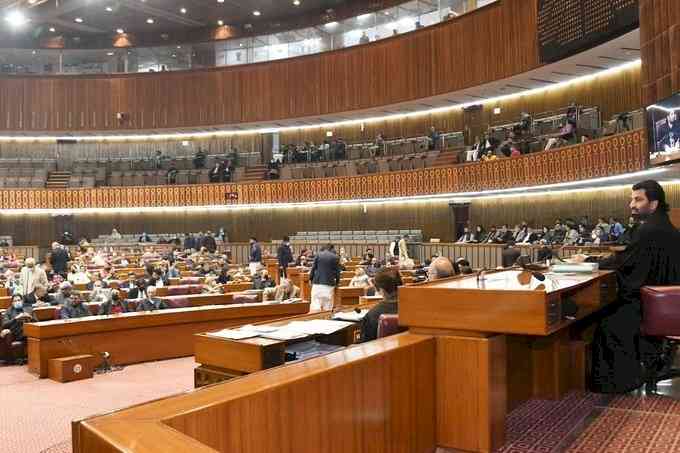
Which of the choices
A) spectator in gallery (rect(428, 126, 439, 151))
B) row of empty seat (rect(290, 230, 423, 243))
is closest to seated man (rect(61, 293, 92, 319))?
row of empty seat (rect(290, 230, 423, 243))

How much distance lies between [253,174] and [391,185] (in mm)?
6271

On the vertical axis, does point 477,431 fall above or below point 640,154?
below

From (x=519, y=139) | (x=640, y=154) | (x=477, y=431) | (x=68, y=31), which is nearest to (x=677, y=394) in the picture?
(x=477, y=431)

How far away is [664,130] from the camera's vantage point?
10.1 meters

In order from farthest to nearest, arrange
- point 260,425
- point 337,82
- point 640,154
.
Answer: point 337,82 < point 640,154 < point 260,425

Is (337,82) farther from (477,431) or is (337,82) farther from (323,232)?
(477,431)

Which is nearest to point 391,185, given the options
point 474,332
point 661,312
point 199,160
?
point 199,160

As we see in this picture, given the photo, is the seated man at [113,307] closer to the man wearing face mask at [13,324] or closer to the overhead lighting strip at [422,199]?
the man wearing face mask at [13,324]

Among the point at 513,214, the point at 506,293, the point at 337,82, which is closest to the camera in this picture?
the point at 506,293

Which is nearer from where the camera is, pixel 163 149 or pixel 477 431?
pixel 477 431

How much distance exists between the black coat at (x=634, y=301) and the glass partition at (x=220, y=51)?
1811 centimetres

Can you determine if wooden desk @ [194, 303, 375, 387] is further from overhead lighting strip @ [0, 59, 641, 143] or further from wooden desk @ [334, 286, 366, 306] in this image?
overhead lighting strip @ [0, 59, 641, 143]

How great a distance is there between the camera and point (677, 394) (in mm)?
4270

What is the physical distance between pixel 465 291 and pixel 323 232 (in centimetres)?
2086
